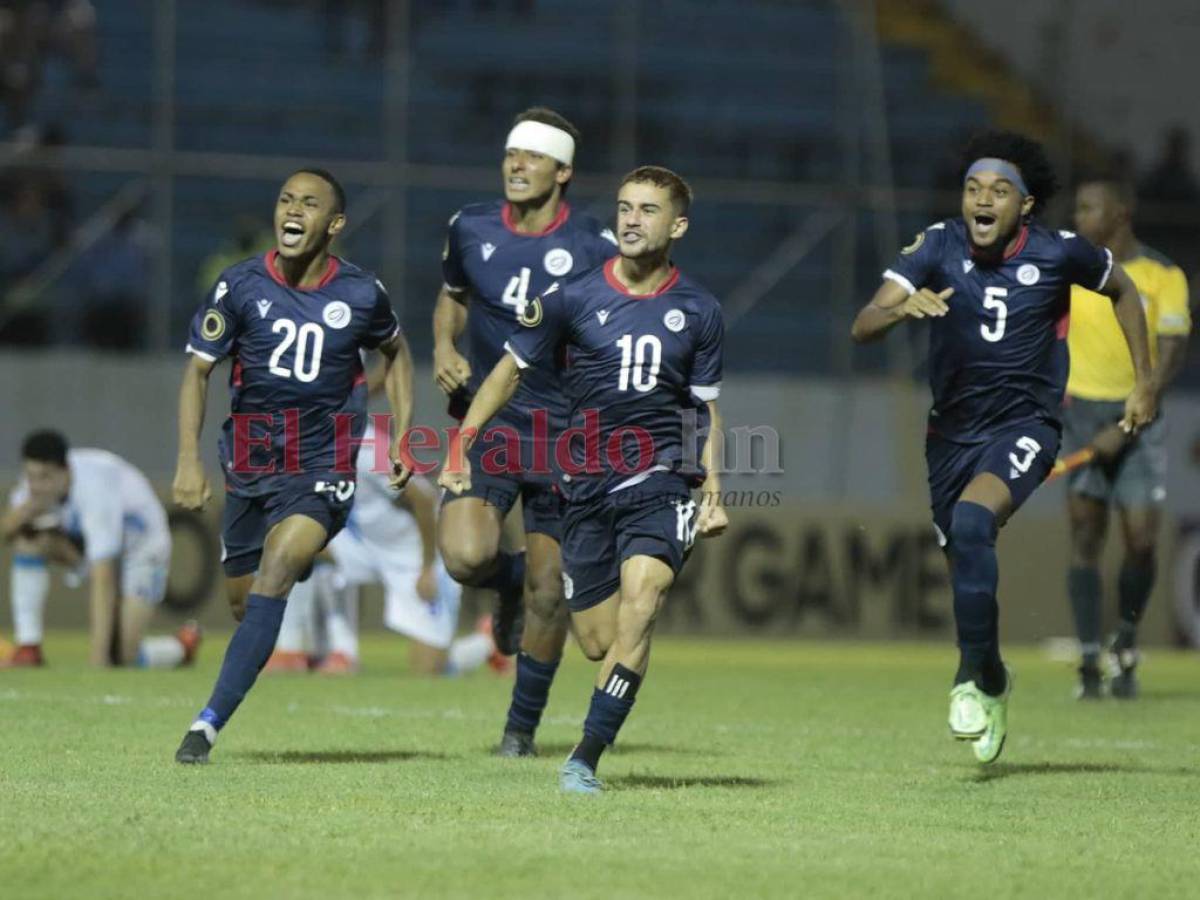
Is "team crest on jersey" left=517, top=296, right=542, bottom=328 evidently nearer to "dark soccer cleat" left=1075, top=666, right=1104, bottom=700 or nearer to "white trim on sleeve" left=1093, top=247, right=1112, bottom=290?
"white trim on sleeve" left=1093, top=247, right=1112, bottom=290

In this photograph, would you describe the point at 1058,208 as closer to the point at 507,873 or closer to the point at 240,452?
the point at 240,452

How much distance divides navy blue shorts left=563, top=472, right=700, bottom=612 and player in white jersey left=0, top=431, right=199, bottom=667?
623 centimetres

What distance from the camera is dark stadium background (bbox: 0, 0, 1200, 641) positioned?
60.3 feet

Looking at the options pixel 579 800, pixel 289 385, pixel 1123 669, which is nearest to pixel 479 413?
pixel 289 385

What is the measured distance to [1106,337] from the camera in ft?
43.2

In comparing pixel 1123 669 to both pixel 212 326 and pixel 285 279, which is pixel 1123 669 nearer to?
pixel 285 279

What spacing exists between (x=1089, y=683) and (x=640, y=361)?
5.63 m

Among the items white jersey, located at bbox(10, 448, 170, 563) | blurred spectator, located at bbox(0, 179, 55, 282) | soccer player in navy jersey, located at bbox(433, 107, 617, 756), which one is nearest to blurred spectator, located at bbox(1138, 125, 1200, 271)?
blurred spectator, located at bbox(0, 179, 55, 282)

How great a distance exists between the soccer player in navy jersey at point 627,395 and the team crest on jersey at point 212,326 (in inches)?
46.6

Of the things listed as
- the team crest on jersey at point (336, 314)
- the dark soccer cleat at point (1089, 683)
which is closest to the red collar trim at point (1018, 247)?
the team crest on jersey at point (336, 314)

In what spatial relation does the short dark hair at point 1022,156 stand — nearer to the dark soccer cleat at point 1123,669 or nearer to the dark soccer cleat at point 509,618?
the dark soccer cleat at point 509,618

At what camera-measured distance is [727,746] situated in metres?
10.0

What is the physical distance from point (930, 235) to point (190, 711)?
411cm

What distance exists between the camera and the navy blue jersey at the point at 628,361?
8.33m
